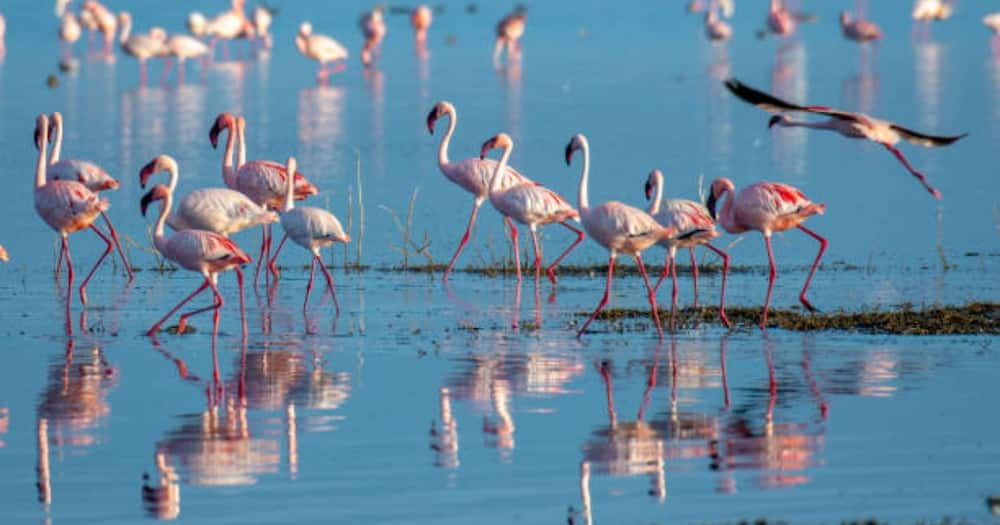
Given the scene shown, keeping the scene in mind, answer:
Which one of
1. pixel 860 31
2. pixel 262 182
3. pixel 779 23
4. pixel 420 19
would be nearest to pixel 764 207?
Result: pixel 262 182

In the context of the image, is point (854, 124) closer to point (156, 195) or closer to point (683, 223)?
point (683, 223)

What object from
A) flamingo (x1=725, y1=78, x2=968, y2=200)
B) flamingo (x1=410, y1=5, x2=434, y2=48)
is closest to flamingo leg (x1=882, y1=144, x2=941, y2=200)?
flamingo (x1=725, y1=78, x2=968, y2=200)

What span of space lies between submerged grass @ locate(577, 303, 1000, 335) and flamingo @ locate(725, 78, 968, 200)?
912 mm

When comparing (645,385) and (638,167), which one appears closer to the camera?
(645,385)

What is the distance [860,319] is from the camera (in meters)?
11.8

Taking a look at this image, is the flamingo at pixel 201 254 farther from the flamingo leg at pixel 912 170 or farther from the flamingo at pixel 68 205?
the flamingo leg at pixel 912 170

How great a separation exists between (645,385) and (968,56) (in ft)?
118

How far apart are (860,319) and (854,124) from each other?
1.81 m

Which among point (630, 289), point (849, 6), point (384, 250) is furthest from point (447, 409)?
point (849, 6)

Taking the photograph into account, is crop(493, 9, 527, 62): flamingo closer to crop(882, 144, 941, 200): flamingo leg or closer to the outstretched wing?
crop(882, 144, 941, 200): flamingo leg

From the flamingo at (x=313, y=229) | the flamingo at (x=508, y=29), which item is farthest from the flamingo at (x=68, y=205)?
the flamingo at (x=508, y=29)

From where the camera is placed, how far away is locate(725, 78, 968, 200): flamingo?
1144 cm

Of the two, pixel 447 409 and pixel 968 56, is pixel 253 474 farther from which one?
pixel 968 56

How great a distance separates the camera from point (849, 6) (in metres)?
64.6
